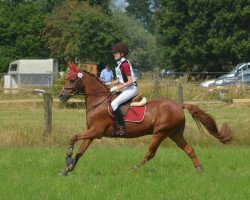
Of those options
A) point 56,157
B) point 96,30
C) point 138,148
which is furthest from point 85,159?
point 96,30

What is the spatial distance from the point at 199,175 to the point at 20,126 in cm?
723

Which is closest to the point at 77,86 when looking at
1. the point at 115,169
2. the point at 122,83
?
the point at 122,83

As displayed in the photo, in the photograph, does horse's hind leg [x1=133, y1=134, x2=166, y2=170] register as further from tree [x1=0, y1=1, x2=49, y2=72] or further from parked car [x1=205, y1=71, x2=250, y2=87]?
tree [x1=0, y1=1, x2=49, y2=72]

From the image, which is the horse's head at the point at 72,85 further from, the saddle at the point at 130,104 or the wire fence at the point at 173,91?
the wire fence at the point at 173,91

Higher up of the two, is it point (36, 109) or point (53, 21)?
point (53, 21)

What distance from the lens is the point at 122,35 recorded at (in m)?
51.9

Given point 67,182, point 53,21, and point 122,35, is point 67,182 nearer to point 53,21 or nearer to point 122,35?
point 122,35

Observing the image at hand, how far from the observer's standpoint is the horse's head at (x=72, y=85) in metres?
12.3

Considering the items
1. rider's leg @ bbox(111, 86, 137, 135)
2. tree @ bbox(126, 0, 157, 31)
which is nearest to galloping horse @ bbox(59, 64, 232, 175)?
rider's leg @ bbox(111, 86, 137, 135)

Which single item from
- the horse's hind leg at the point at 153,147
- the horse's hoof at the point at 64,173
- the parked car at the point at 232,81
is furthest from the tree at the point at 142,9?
the horse's hoof at the point at 64,173

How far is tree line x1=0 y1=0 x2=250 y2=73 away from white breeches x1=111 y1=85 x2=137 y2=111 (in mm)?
36986

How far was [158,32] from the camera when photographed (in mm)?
54938

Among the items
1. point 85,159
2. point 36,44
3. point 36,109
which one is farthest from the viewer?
point 36,44

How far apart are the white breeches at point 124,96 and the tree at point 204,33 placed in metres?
37.0
